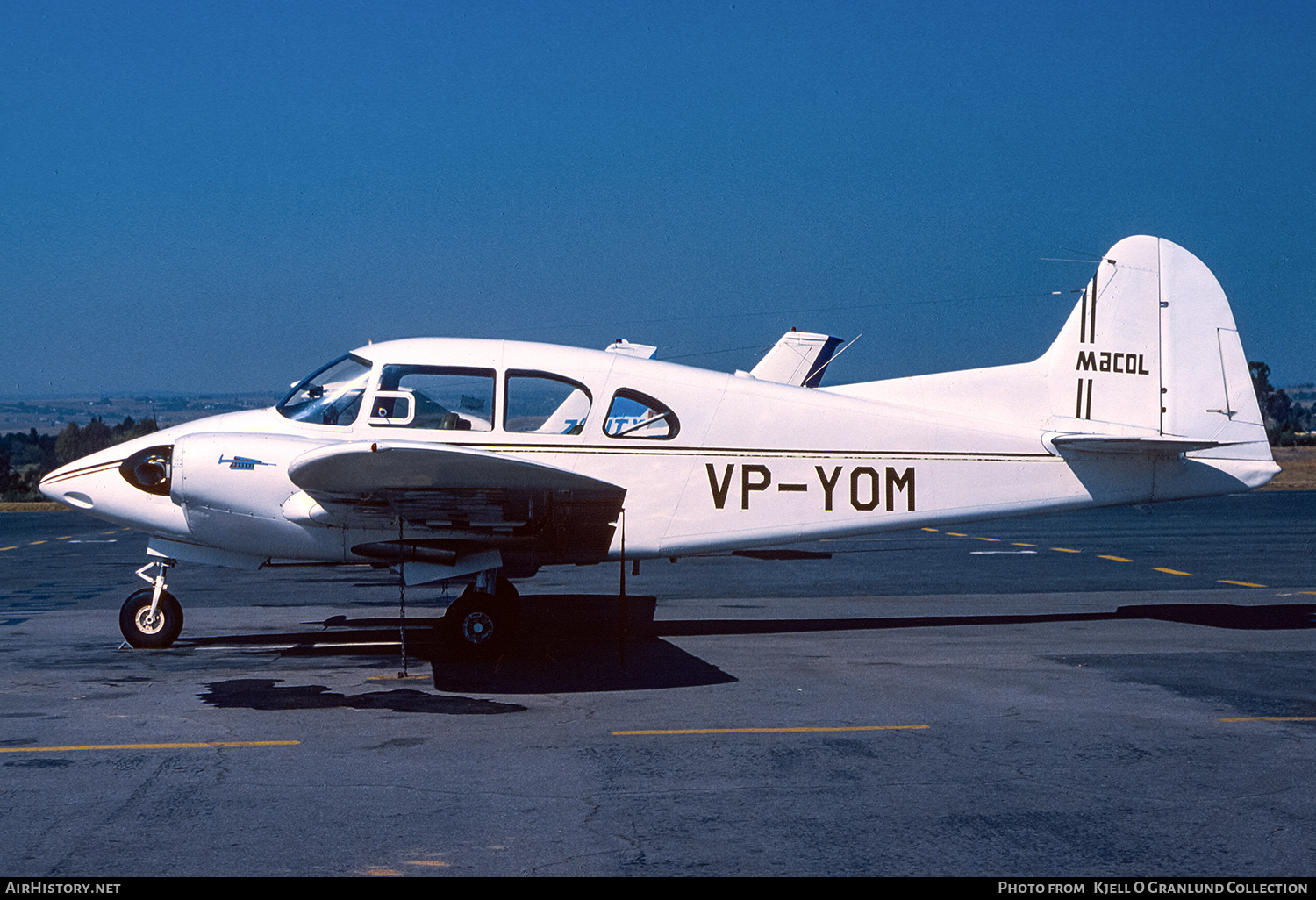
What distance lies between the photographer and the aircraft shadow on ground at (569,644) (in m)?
7.89

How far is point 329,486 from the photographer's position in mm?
8367

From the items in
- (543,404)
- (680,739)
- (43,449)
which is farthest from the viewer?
(43,449)

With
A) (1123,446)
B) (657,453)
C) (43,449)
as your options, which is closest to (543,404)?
(657,453)

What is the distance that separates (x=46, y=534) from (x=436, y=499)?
65.1ft

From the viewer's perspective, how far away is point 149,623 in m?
9.70

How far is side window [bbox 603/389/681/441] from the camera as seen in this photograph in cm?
970

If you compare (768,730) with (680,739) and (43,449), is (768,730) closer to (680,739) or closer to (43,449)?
(680,739)

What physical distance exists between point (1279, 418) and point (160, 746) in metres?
109

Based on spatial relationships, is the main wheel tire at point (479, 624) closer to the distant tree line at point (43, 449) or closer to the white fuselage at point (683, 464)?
the white fuselage at point (683, 464)

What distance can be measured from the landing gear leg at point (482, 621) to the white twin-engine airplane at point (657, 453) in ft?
0.06

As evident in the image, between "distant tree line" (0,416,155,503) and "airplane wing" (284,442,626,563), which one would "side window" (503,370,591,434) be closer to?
"airplane wing" (284,442,626,563)

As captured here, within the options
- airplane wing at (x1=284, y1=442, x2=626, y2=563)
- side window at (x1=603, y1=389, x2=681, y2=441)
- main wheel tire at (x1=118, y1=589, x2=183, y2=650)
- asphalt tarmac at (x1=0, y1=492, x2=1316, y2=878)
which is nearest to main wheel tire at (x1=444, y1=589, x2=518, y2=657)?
asphalt tarmac at (x1=0, y1=492, x2=1316, y2=878)
